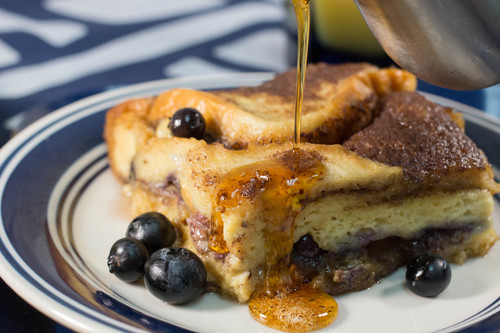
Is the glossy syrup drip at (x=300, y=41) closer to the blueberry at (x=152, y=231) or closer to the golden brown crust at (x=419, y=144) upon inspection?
the golden brown crust at (x=419, y=144)

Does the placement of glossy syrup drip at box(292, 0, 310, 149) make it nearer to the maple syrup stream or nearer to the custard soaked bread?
the maple syrup stream

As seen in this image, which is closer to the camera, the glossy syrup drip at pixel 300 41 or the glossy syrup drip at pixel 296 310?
the glossy syrup drip at pixel 296 310

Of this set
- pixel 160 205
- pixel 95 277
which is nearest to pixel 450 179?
pixel 160 205

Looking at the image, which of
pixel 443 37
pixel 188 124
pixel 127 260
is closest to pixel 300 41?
pixel 443 37

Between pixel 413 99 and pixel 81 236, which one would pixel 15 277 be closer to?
pixel 81 236

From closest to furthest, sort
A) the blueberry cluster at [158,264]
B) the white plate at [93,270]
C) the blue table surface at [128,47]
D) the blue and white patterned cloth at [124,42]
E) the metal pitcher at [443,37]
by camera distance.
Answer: the metal pitcher at [443,37] → the white plate at [93,270] → the blueberry cluster at [158,264] → the blue table surface at [128,47] → the blue and white patterned cloth at [124,42]

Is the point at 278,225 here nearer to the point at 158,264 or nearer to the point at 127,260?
the point at 158,264

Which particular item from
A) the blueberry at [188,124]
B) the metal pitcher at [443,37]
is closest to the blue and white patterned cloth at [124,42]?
the blueberry at [188,124]
